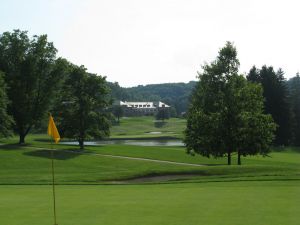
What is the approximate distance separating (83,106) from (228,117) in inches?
905

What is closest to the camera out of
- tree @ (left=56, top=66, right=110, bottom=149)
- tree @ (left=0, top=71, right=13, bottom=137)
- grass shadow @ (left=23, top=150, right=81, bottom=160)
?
grass shadow @ (left=23, top=150, right=81, bottom=160)

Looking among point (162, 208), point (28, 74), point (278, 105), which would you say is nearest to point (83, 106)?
point (28, 74)

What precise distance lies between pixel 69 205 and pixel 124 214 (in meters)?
3.29

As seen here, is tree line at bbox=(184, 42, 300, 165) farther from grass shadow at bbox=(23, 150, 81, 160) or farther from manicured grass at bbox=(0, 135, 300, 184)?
grass shadow at bbox=(23, 150, 81, 160)

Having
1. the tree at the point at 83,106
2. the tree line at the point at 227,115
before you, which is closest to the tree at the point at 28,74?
the tree at the point at 83,106

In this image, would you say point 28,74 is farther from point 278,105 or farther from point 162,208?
point 162,208

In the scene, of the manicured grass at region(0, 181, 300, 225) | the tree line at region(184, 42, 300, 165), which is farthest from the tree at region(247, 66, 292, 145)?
the manicured grass at region(0, 181, 300, 225)

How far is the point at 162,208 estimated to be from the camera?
47.6ft

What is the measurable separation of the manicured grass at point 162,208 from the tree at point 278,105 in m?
64.5

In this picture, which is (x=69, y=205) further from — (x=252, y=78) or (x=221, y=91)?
(x=252, y=78)

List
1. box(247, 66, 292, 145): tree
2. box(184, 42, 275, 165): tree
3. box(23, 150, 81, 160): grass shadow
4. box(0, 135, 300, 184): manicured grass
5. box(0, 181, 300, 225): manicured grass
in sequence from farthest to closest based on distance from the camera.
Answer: box(247, 66, 292, 145): tree < box(23, 150, 81, 160): grass shadow < box(184, 42, 275, 165): tree < box(0, 135, 300, 184): manicured grass < box(0, 181, 300, 225): manicured grass

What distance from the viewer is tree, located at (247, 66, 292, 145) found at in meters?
81.4

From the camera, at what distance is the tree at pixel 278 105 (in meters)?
81.4

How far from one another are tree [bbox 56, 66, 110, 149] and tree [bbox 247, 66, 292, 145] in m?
35.8
